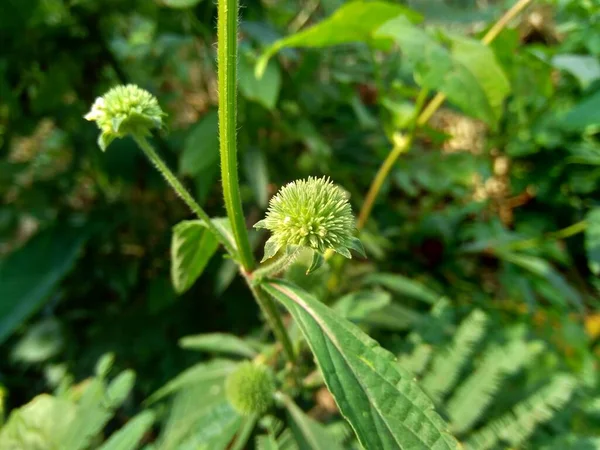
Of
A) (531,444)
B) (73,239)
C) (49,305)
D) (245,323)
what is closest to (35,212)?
(73,239)

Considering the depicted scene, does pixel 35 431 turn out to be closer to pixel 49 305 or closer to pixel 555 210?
pixel 49 305

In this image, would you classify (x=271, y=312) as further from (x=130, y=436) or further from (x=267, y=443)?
(x=130, y=436)

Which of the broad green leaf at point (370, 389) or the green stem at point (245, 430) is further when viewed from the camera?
the green stem at point (245, 430)

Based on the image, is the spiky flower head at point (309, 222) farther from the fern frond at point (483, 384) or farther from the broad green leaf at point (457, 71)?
the fern frond at point (483, 384)

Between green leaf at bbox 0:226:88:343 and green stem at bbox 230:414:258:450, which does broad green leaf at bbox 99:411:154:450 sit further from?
green leaf at bbox 0:226:88:343

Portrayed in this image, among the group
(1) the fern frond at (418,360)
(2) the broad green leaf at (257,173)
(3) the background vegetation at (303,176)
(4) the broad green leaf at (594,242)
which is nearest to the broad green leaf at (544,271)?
(3) the background vegetation at (303,176)
